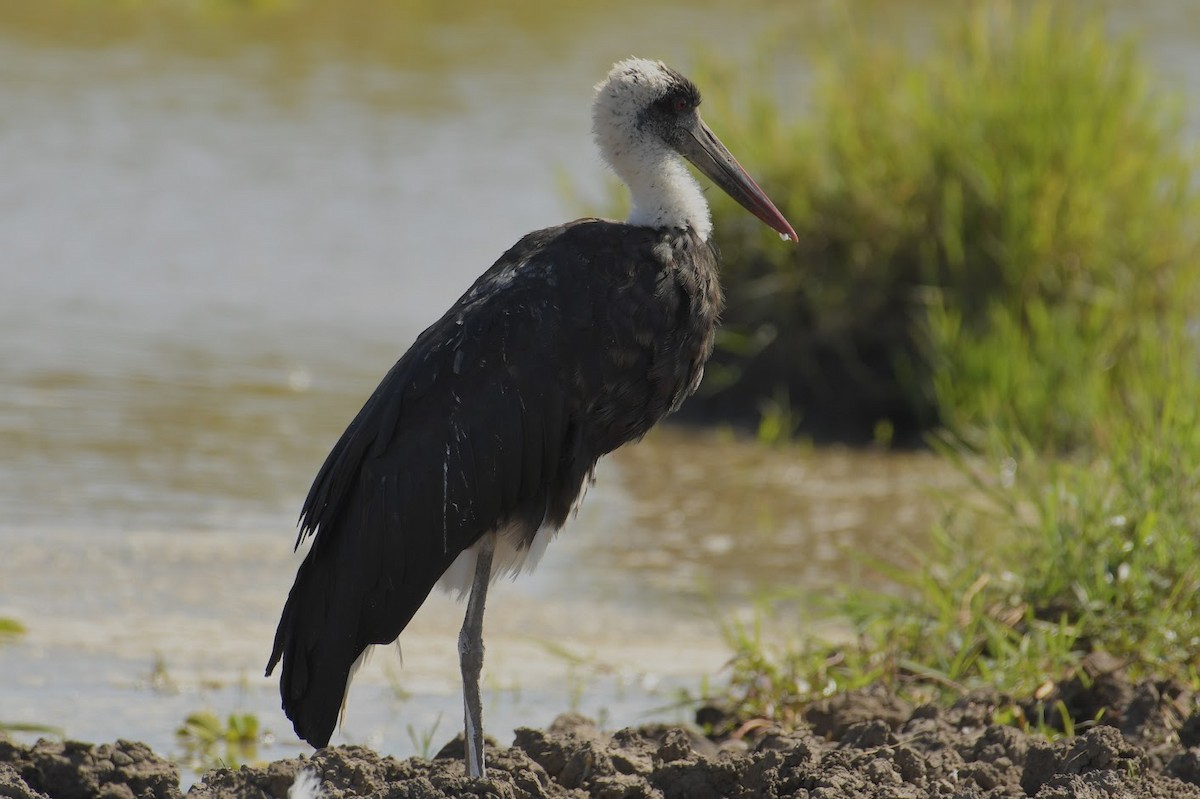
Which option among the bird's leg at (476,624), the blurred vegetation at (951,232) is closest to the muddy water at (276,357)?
the blurred vegetation at (951,232)

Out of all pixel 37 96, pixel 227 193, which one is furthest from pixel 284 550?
pixel 37 96

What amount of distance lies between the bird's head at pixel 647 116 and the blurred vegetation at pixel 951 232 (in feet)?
8.86

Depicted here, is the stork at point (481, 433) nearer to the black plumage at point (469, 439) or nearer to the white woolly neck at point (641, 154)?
the black plumage at point (469, 439)

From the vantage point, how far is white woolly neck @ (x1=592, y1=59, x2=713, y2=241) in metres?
4.02

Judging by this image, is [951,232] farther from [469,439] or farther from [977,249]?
[469,439]

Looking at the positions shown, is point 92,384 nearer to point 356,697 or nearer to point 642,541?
point 642,541

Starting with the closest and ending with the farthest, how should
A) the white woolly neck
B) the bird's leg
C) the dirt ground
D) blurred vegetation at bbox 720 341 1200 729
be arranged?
the dirt ground → the bird's leg → the white woolly neck → blurred vegetation at bbox 720 341 1200 729

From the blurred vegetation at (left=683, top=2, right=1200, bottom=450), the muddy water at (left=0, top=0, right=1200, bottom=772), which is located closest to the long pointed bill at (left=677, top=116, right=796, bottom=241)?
the muddy water at (left=0, top=0, right=1200, bottom=772)

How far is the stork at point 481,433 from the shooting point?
3.76m

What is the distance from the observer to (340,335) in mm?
8391

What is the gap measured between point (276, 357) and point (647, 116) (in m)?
4.25

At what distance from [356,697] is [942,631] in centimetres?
162

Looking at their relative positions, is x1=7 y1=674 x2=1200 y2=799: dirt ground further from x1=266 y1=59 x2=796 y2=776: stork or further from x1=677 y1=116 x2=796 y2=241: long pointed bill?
x1=677 y1=116 x2=796 y2=241: long pointed bill

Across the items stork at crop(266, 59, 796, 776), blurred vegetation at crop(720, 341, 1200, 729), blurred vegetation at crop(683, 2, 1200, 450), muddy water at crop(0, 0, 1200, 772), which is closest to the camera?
stork at crop(266, 59, 796, 776)
